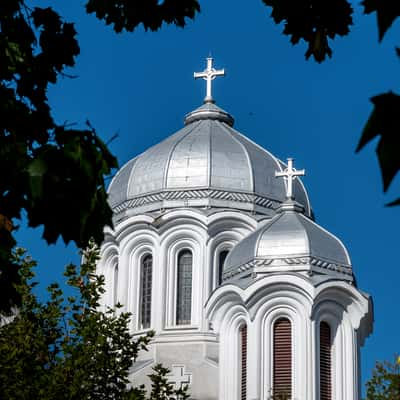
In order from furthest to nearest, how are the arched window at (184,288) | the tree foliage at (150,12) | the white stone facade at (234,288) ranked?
the arched window at (184,288) < the white stone facade at (234,288) < the tree foliage at (150,12)

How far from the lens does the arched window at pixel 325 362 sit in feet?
83.4

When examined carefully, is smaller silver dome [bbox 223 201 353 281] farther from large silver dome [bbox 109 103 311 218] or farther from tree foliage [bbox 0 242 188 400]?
tree foliage [bbox 0 242 188 400]

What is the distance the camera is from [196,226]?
95.4 ft

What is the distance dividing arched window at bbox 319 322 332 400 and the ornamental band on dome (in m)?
0.03

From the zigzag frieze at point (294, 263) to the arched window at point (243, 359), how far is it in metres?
1.23

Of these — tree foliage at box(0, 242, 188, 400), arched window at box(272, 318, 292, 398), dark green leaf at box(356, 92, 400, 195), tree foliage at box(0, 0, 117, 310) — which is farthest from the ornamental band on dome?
dark green leaf at box(356, 92, 400, 195)

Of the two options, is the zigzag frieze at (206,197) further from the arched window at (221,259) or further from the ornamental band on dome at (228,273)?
the arched window at (221,259)

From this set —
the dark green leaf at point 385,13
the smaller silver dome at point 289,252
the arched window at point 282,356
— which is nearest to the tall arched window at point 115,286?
the smaller silver dome at point 289,252

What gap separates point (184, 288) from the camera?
Result: 96.3ft

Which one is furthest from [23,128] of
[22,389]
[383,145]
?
[22,389]

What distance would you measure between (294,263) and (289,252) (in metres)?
0.29

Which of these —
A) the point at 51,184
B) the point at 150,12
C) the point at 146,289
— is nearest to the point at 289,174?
the point at 146,289

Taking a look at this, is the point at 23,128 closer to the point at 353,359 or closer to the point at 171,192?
the point at 353,359

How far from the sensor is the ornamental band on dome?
82.5ft
